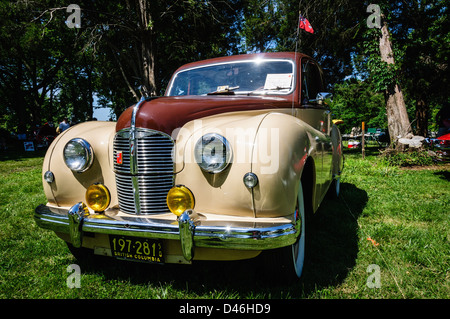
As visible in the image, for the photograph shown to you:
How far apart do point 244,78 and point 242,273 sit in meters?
2.02

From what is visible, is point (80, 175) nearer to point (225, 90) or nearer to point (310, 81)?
point (225, 90)

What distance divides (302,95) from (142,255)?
225cm

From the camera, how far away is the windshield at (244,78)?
3066 millimetres

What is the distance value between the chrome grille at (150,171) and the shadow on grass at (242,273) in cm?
64

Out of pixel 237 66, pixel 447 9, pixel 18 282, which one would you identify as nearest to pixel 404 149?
pixel 447 9

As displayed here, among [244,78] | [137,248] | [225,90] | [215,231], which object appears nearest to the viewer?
[215,231]

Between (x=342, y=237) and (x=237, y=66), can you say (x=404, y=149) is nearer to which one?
(x=342, y=237)

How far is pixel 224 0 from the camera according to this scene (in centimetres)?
1140

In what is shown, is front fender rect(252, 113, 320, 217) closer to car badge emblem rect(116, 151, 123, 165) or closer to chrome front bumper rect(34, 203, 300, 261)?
chrome front bumper rect(34, 203, 300, 261)

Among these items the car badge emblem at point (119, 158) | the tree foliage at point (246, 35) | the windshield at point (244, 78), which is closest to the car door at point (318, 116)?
the windshield at point (244, 78)

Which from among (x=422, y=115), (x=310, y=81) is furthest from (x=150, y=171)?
(x=422, y=115)

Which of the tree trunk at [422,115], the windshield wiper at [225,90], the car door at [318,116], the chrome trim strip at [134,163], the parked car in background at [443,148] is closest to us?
the chrome trim strip at [134,163]

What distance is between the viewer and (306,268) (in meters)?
2.46

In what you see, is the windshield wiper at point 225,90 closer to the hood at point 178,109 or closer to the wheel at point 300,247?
the hood at point 178,109
